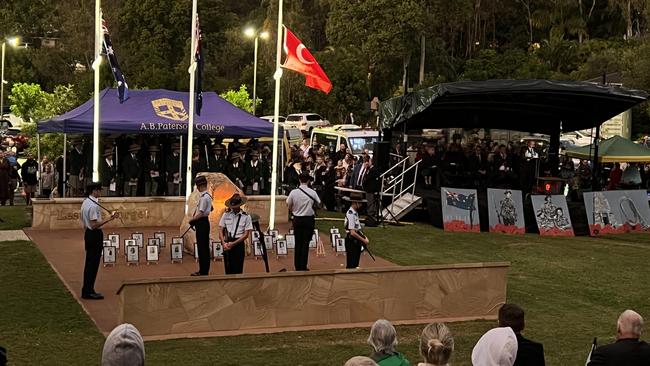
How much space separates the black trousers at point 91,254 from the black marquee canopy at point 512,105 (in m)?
12.9

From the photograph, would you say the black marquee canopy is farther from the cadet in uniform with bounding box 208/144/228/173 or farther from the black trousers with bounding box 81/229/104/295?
the black trousers with bounding box 81/229/104/295

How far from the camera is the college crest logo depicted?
2749 cm

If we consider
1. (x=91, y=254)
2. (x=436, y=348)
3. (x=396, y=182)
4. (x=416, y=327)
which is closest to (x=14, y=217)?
(x=396, y=182)

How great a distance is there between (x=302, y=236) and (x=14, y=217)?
501 inches

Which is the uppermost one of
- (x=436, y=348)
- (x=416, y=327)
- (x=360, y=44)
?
(x=360, y=44)

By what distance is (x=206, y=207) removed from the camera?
648 inches

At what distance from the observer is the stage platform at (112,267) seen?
49.6 ft

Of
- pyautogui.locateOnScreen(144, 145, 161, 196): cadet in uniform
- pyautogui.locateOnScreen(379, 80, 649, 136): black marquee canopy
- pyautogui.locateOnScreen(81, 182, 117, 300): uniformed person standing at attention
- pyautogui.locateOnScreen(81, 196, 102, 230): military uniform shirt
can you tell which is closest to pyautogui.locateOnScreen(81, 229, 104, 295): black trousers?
pyautogui.locateOnScreen(81, 182, 117, 300): uniformed person standing at attention

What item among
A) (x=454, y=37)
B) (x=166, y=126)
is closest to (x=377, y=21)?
(x=454, y=37)

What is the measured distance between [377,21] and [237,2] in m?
32.5

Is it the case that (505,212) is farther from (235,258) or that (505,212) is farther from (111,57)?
(235,258)

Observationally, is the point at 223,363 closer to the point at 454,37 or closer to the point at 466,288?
the point at 466,288

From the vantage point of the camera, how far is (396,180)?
28.7 metres

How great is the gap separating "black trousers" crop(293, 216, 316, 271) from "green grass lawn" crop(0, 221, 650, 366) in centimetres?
362
